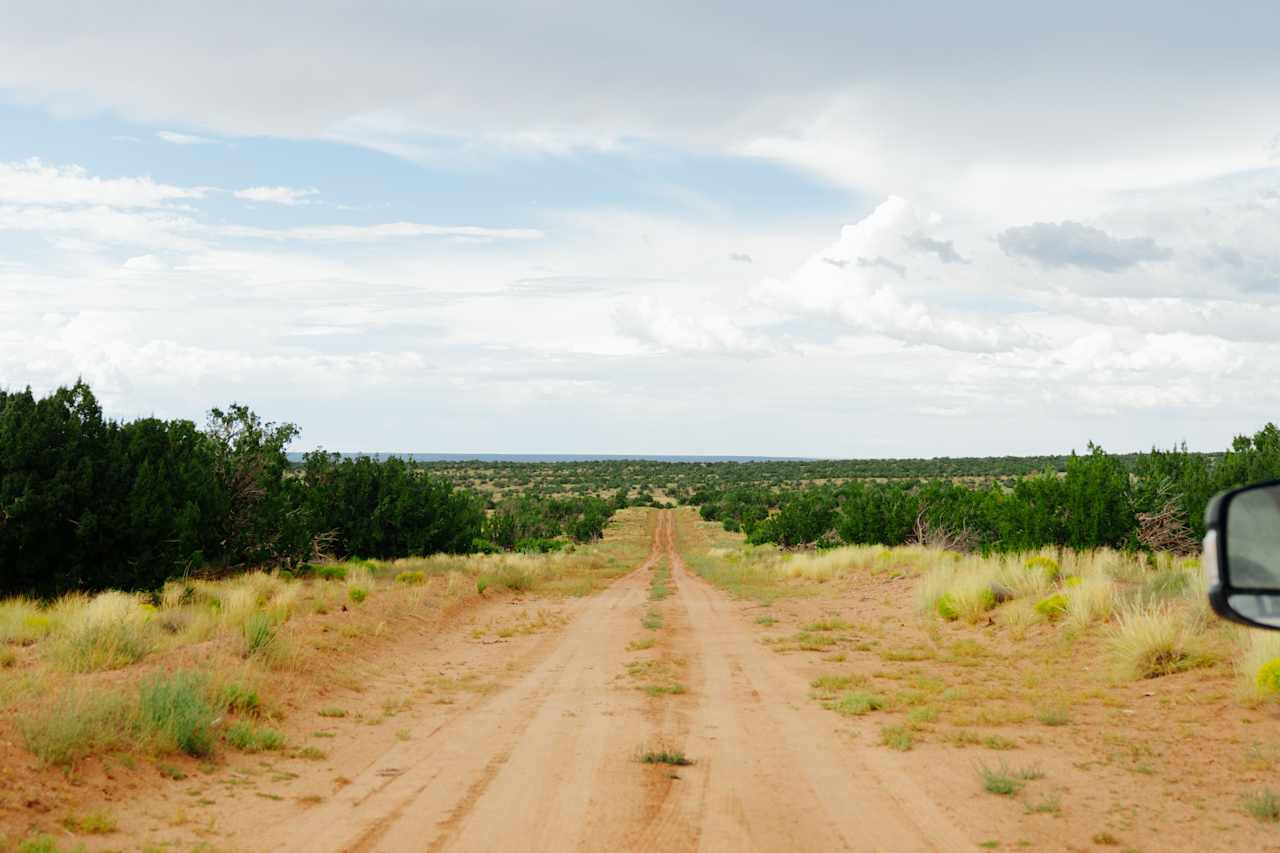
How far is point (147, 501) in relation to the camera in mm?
20500

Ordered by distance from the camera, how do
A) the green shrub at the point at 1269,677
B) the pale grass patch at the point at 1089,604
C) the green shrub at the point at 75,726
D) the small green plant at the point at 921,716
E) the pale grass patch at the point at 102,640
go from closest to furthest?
1. the green shrub at the point at 75,726
2. the green shrub at the point at 1269,677
3. the small green plant at the point at 921,716
4. the pale grass patch at the point at 102,640
5. the pale grass patch at the point at 1089,604

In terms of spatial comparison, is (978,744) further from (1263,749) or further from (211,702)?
(211,702)

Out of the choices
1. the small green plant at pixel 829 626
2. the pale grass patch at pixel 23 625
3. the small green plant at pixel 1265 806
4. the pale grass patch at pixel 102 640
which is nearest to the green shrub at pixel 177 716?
the pale grass patch at pixel 102 640

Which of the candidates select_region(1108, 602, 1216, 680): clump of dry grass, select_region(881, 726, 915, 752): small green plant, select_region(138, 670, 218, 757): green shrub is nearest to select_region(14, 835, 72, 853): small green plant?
select_region(138, 670, 218, 757): green shrub

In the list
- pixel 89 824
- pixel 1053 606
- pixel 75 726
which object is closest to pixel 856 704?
pixel 1053 606

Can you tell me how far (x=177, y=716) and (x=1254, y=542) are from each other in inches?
333

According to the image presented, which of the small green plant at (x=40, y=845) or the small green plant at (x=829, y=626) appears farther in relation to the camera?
the small green plant at (x=829, y=626)

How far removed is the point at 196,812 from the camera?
6.81 metres

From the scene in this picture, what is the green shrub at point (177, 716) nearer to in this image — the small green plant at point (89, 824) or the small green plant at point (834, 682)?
the small green plant at point (89, 824)

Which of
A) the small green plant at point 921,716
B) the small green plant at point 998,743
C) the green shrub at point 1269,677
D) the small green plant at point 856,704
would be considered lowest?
the small green plant at point 856,704

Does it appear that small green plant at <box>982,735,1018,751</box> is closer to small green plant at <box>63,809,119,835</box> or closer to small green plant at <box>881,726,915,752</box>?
small green plant at <box>881,726,915,752</box>

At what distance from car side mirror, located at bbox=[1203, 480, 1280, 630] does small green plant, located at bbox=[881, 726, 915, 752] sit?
636 centimetres

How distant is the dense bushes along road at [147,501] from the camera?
1942 cm

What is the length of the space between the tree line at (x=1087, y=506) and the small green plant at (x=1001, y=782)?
13.7 meters
